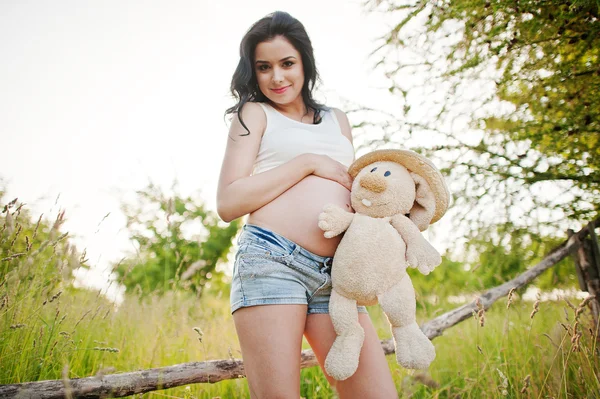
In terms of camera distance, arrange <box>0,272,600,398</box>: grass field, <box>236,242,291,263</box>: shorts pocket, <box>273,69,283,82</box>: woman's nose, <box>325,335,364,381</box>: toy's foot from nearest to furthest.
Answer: <box>325,335,364,381</box>: toy's foot → <box>236,242,291,263</box>: shorts pocket → <box>273,69,283,82</box>: woman's nose → <box>0,272,600,398</box>: grass field

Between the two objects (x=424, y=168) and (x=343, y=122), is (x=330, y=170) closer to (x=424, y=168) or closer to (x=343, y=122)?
(x=424, y=168)

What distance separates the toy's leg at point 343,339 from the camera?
1596 mm

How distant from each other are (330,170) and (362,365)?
807 mm

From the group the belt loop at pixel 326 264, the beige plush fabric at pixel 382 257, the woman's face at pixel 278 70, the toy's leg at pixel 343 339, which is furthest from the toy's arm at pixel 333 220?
the woman's face at pixel 278 70

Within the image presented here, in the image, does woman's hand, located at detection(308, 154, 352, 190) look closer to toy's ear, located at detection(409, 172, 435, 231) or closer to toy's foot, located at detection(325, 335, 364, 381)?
toy's ear, located at detection(409, 172, 435, 231)

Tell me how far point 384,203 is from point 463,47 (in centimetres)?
188

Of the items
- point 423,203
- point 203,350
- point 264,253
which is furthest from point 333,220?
point 203,350

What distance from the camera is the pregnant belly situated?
178 centimetres

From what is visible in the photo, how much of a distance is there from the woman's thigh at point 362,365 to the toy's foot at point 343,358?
0.46 feet

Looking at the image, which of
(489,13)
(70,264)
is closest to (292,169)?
(70,264)

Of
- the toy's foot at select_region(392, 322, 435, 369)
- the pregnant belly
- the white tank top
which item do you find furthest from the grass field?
the white tank top

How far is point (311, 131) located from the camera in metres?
2.14

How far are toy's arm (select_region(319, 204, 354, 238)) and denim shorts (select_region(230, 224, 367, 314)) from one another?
13 cm

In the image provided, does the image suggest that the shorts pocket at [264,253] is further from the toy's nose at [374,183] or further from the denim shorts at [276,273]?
the toy's nose at [374,183]
